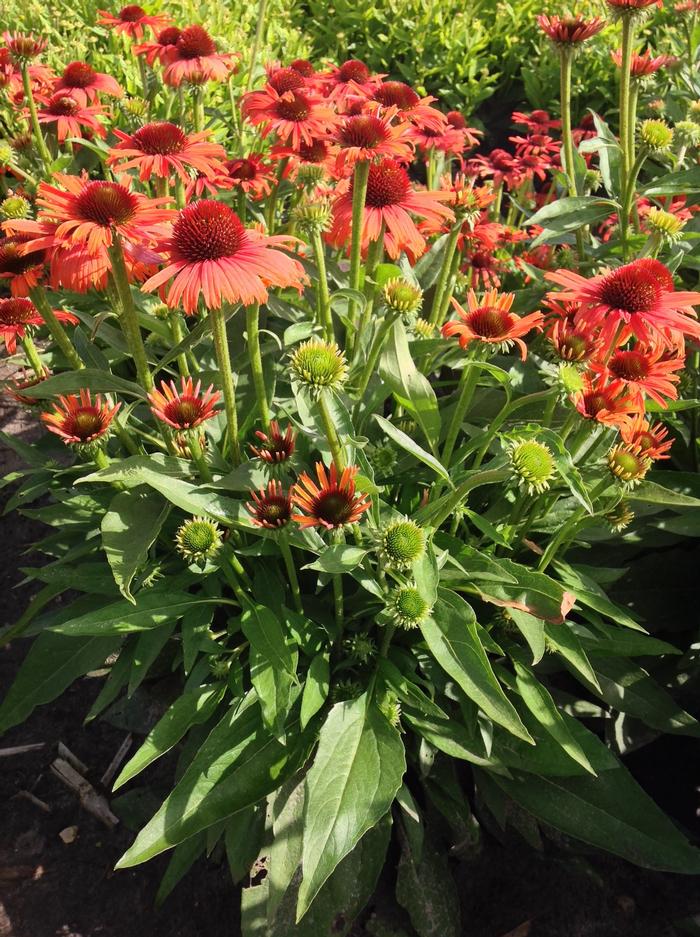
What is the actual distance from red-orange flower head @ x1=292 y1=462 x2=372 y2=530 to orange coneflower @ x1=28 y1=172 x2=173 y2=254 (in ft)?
1.67

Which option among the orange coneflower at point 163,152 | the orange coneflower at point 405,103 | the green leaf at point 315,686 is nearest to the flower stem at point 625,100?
the orange coneflower at point 405,103

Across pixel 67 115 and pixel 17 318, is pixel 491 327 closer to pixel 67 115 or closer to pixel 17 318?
pixel 17 318

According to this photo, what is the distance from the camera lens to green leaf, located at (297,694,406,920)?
49.9 inches

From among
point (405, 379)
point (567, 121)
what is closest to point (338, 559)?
point (405, 379)

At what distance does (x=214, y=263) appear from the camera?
121 centimetres

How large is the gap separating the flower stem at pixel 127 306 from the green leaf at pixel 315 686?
66cm

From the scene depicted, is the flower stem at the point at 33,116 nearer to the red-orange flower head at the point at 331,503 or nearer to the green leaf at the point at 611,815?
the red-orange flower head at the point at 331,503

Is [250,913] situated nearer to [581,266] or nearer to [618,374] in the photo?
[618,374]

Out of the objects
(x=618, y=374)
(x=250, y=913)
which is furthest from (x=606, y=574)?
(x=250, y=913)

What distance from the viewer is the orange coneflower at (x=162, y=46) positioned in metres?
2.03

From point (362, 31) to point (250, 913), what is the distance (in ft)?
17.8

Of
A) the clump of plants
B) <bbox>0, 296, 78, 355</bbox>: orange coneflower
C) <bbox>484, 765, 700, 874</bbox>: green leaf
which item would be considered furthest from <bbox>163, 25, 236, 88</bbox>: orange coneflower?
<bbox>484, 765, 700, 874</bbox>: green leaf

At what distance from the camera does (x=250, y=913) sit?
5.27ft

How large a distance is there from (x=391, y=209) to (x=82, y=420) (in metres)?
0.78
